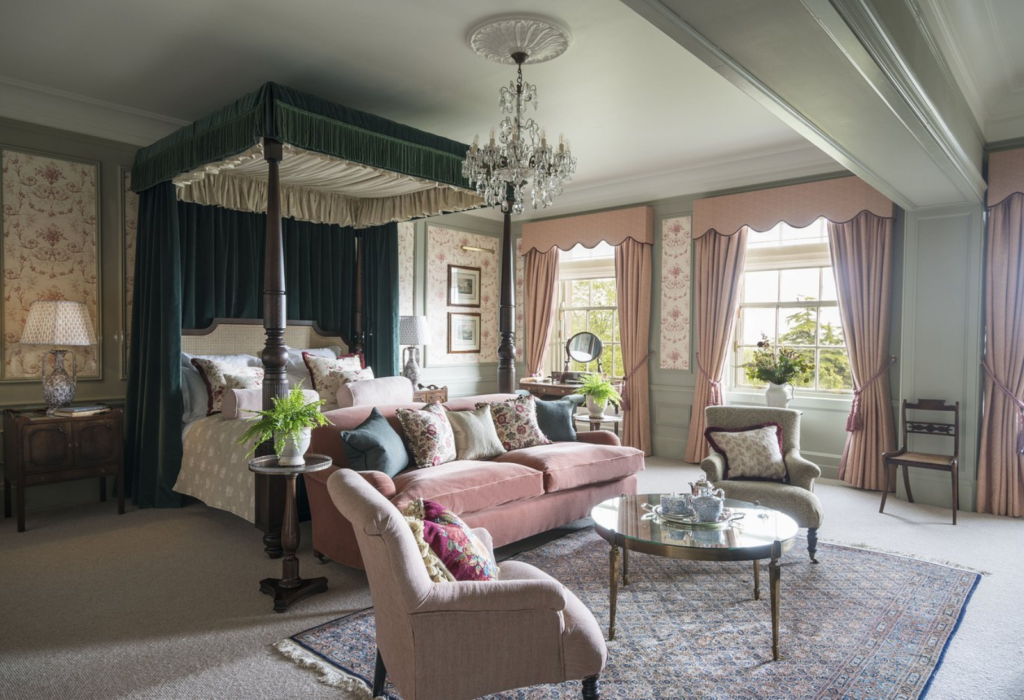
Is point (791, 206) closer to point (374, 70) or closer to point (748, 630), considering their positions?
point (374, 70)

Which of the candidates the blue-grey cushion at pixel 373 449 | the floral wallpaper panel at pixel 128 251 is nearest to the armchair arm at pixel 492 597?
the blue-grey cushion at pixel 373 449

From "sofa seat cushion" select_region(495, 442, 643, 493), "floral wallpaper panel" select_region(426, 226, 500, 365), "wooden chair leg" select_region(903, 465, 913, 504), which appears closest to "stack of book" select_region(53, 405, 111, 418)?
"sofa seat cushion" select_region(495, 442, 643, 493)

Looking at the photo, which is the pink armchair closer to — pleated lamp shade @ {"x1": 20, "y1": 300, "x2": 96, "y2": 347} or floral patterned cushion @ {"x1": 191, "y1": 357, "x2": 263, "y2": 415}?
floral patterned cushion @ {"x1": 191, "y1": 357, "x2": 263, "y2": 415}

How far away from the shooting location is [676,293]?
21.7ft

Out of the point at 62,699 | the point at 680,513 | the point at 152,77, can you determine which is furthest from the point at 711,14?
the point at 152,77

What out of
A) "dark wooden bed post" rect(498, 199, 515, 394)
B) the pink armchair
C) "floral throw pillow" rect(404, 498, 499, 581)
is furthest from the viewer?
"dark wooden bed post" rect(498, 199, 515, 394)

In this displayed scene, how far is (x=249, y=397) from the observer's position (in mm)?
4535

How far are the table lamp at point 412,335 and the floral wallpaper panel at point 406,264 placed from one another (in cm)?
40

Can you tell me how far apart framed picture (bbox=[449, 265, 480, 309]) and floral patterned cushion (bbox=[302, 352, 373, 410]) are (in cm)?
207

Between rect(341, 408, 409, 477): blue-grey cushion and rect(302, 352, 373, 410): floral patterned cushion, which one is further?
rect(302, 352, 373, 410): floral patterned cushion

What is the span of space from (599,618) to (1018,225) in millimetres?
4293

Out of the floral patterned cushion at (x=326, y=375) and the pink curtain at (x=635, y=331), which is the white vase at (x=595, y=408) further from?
the floral patterned cushion at (x=326, y=375)

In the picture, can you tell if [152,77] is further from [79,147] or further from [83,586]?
[83,586]

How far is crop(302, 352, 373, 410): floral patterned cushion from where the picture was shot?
17.7ft
